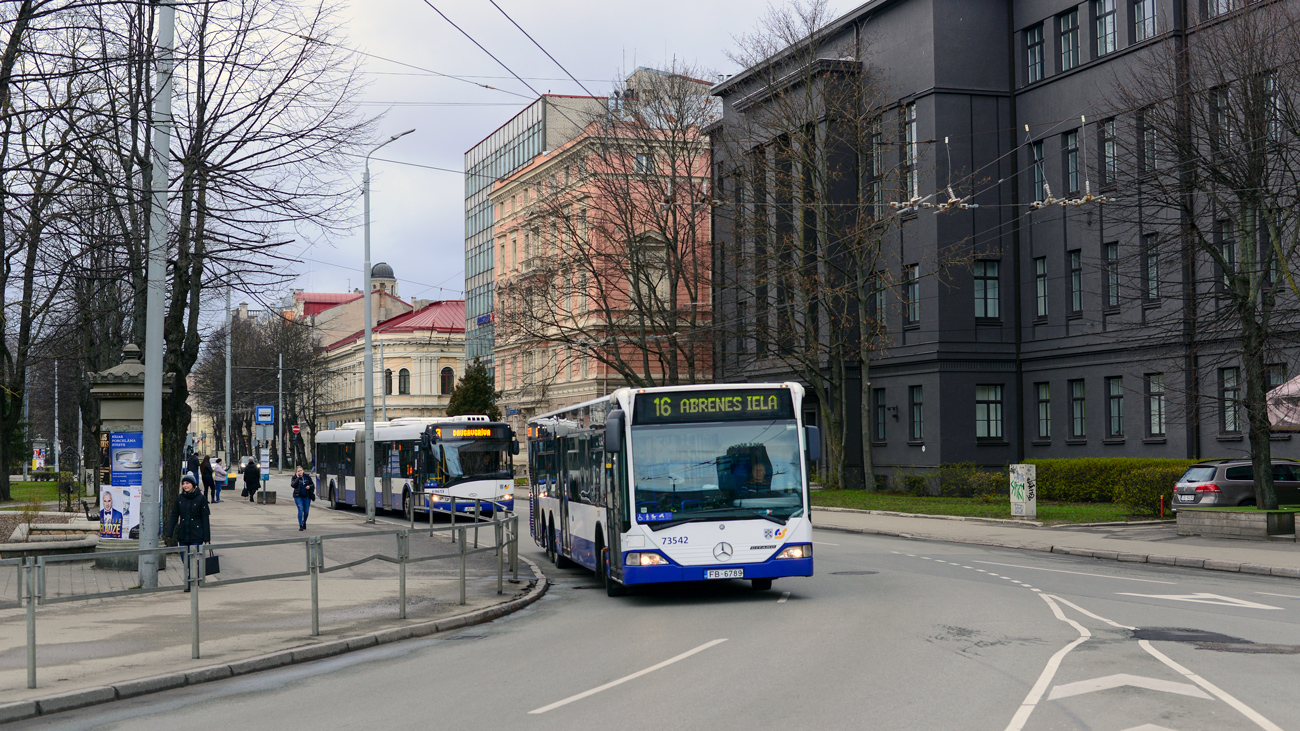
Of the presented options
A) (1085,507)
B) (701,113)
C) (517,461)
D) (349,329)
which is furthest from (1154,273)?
(349,329)

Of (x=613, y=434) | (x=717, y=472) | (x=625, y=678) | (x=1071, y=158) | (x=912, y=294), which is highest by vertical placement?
(x=1071, y=158)

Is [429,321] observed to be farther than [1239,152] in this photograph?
Yes

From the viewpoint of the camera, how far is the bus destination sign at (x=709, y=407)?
52.5ft

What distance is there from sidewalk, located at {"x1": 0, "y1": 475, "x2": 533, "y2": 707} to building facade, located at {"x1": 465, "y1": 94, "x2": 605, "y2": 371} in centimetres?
6137

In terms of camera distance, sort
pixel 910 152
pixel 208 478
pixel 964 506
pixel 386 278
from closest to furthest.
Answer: pixel 964 506 < pixel 910 152 < pixel 208 478 < pixel 386 278

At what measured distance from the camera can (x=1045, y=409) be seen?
144 ft

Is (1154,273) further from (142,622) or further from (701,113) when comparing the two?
(142,622)

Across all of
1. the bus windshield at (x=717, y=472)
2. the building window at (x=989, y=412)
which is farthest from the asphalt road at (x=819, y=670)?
the building window at (x=989, y=412)

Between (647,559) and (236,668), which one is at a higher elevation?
(647,559)

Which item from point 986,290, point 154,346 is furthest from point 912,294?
point 154,346

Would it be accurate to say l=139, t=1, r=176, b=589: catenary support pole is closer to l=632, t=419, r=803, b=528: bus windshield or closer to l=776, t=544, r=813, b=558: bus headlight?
l=632, t=419, r=803, b=528: bus windshield

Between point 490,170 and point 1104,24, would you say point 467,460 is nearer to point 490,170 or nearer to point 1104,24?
point 1104,24

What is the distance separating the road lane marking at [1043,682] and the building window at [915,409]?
3263cm

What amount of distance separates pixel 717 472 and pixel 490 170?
76.5 meters
